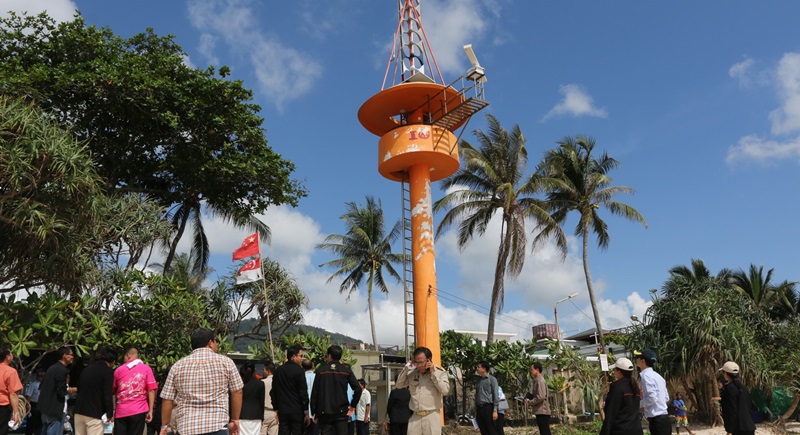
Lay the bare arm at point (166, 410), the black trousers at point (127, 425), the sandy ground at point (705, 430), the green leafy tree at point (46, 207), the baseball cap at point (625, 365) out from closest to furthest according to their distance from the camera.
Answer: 1. the bare arm at point (166, 410)
2. the baseball cap at point (625, 365)
3. the black trousers at point (127, 425)
4. the green leafy tree at point (46, 207)
5. the sandy ground at point (705, 430)

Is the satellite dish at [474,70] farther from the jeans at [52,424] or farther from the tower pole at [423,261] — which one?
the jeans at [52,424]

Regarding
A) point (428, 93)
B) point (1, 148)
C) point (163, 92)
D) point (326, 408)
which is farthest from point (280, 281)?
point (326, 408)

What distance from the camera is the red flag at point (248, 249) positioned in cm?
1820

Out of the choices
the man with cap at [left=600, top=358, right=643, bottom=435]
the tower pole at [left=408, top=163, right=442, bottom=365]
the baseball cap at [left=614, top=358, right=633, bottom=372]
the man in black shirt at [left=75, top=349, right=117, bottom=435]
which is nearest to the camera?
the man with cap at [left=600, top=358, right=643, bottom=435]

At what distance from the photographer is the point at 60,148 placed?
1395 centimetres

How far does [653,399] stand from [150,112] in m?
19.7

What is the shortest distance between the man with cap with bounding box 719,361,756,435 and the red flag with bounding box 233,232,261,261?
12.9 metres

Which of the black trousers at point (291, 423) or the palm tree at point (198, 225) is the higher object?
the palm tree at point (198, 225)

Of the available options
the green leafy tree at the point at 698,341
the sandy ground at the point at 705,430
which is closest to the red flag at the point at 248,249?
the sandy ground at the point at 705,430

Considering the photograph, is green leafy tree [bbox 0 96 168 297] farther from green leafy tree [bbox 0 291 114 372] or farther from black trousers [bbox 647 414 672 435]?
black trousers [bbox 647 414 672 435]

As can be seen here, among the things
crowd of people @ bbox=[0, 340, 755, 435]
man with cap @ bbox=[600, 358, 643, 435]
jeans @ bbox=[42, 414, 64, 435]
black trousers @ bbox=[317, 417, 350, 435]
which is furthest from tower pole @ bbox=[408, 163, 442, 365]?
man with cap @ bbox=[600, 358, 643, 435]

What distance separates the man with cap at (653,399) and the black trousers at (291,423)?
451 cm

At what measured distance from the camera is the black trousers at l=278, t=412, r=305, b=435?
8.43 meters

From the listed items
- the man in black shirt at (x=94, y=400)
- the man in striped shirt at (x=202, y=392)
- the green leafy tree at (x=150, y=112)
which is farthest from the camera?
the green leafy tree at (x=150, y=112)
